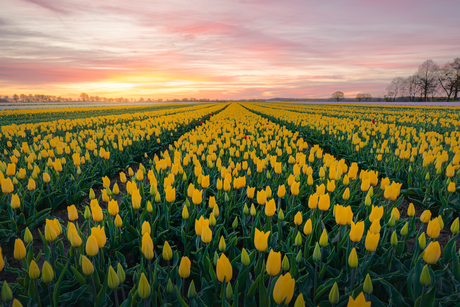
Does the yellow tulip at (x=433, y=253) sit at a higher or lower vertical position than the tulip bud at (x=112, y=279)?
higher

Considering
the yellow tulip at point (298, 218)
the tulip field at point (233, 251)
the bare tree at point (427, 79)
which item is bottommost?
the tulip field at point (233, 251)

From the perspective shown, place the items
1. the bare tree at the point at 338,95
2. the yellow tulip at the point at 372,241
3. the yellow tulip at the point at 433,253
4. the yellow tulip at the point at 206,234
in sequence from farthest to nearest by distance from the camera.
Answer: the bare tree at the point at 338,95 < the yellow tulip at the point at 206,234 < the yellow tulip at the point at 372,241 < the yellow tulip at the point at 433,253

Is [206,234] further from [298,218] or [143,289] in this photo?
[298,218]

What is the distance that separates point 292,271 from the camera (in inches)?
71.3

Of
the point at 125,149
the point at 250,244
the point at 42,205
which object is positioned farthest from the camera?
the point at 125,149

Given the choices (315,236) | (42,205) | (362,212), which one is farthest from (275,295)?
(42,205)

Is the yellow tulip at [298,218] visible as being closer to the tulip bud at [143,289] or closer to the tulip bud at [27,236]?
the tulip bud at [143,289]

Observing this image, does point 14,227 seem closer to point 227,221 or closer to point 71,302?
point 71,302

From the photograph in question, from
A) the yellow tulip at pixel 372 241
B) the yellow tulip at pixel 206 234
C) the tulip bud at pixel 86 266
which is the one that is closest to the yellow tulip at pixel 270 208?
the yellow tulip at pixel 206 234

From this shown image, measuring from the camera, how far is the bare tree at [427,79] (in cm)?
7288

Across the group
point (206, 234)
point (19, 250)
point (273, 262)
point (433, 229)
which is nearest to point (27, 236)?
point (19, 250)

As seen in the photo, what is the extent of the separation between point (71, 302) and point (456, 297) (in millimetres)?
2663

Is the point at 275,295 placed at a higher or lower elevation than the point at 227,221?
higher

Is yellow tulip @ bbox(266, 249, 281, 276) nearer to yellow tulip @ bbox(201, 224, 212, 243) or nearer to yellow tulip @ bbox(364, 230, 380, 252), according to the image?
yellow tulip @ bbox(201, 224, 212, 243)
